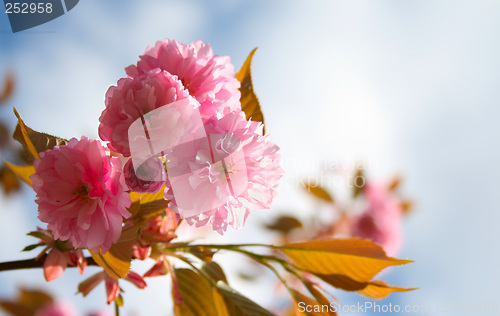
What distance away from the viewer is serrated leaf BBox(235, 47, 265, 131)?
2.15 ft

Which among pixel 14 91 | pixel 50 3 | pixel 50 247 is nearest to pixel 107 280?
pixel 50 247

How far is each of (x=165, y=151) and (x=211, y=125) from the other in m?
Answer: 0.07

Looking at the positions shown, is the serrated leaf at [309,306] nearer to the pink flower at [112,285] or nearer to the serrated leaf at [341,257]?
the serrated leaf at [341,257]

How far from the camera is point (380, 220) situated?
209cm

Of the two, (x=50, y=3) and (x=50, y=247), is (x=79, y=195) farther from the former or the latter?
(x=50, y=3)

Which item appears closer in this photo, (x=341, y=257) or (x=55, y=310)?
(x=341, y=257)

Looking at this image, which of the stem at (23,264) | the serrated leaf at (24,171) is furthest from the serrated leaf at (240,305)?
the serrated leaf at (24,171)

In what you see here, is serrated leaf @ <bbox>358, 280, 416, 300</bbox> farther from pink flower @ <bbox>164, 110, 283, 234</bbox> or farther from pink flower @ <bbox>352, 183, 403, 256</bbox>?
pink flower @ <bbox>352, 183, 403, 256</bbox>

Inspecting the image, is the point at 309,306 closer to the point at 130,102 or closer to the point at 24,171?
the point at 130,102

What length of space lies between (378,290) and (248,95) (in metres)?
0.38

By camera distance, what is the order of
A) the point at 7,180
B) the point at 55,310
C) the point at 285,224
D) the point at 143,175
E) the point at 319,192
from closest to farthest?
the point at 143,175 < the point at 7,180 < the point at 55,310 < the point at 285,224 < the point at 319,192

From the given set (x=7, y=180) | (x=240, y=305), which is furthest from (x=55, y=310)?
(x=240, y=305)

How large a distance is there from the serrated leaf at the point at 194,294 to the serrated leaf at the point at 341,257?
140 millimetres

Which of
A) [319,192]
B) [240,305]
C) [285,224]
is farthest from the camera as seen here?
[319,192]
